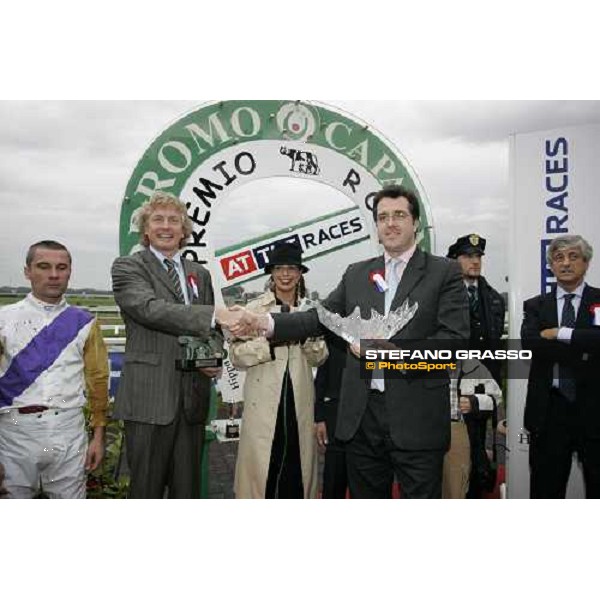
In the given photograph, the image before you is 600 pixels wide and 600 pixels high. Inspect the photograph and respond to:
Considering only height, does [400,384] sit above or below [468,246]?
below

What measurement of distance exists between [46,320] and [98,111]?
0.82 meters

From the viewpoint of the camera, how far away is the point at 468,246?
2590 millimetres

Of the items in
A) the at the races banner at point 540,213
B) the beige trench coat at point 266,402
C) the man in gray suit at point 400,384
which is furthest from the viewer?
the beige trench coat at point 266,402

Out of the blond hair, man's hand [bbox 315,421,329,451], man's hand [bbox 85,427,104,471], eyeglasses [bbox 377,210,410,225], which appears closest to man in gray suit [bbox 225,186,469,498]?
eyeglasses [bbox 377,210,410,225]

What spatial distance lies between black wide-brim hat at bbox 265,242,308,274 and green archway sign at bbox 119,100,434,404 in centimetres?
5

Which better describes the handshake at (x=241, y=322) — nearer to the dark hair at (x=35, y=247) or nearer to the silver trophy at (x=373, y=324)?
the silver trophy at (x=373, y=324)

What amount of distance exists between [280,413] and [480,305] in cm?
93

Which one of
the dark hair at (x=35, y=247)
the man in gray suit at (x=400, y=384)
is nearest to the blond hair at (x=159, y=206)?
the dark hair at (x=35, y=247)

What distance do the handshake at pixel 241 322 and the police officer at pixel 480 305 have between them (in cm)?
79

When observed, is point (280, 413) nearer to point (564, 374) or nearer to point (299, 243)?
point (299, 243)

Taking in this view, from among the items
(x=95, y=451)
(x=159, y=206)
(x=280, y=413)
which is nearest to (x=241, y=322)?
(x=280, y=413)

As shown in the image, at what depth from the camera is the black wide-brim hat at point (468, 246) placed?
2.58 m

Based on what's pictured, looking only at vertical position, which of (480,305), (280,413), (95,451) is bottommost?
(95,451)

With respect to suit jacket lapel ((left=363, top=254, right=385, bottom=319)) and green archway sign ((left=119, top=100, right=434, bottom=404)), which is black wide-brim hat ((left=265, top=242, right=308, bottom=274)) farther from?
suit jacket lapel ((left=363, top=254, right=385, bottom=319))
